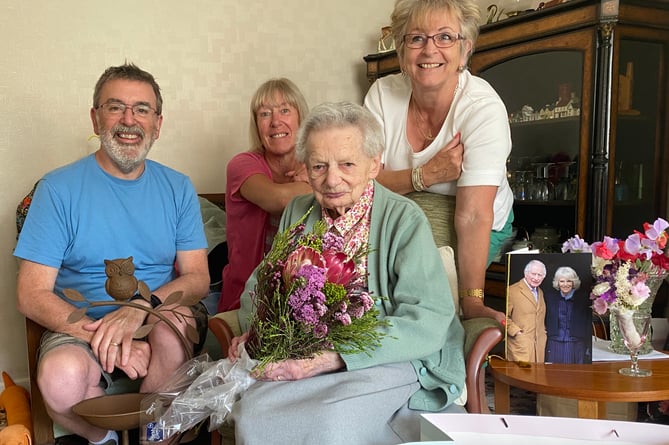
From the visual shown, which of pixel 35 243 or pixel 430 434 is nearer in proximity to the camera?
pixel 430 434

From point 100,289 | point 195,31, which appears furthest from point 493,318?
point 195,31

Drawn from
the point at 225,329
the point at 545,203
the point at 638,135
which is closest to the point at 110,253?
the point at 225,329

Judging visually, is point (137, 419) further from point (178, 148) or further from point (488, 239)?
point (178, 148)

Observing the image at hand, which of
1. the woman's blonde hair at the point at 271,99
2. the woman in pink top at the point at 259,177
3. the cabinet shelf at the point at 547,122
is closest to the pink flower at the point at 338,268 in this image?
the woman in pink top at the point at 259,177

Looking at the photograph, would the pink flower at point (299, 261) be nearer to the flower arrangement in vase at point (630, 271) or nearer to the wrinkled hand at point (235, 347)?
the wrinkled hand at point (235, 347)

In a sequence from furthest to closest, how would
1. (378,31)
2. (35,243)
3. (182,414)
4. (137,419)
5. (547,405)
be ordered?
(378,31)
(547,405)
(35,243)
(137,419)
(182,414)

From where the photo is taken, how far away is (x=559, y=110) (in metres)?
2.80

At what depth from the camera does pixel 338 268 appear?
130 centimetres

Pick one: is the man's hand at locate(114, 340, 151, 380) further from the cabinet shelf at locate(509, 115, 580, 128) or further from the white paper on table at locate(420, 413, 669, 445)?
the cabinet shelf at locate(509, 115, 580, 128)

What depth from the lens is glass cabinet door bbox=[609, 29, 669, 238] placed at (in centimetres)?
259

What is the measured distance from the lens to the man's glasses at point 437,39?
79.4 inches

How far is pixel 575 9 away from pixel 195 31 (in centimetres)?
189

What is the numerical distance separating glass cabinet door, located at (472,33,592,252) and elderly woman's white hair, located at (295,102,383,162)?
136 cm

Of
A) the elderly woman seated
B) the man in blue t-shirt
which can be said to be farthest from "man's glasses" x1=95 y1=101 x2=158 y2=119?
the elderly woman seated
